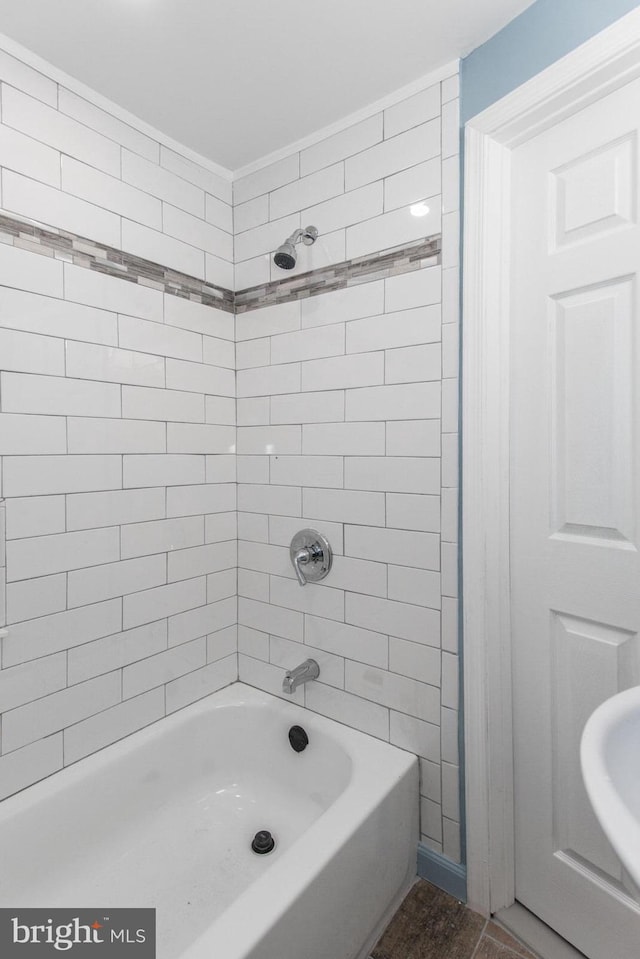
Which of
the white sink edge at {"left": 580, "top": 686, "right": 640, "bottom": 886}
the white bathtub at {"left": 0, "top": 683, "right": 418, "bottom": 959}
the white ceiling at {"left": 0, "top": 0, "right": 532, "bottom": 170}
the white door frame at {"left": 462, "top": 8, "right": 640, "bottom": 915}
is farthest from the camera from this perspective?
the white door frame at {"left": 462, "top": 8, "right": 640, "bottom": 915}

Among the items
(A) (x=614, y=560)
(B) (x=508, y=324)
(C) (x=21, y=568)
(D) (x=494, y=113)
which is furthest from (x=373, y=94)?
(C) (x=21, y=568)

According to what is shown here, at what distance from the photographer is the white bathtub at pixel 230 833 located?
1.15 m

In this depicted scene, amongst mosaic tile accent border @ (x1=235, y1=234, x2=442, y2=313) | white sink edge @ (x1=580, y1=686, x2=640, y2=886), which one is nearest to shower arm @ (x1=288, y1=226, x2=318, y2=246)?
mosaic tile accent border @ (x1=235, y1=234, x2=442, y2=313)

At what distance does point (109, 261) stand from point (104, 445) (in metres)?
0.60

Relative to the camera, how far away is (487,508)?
1.42 m

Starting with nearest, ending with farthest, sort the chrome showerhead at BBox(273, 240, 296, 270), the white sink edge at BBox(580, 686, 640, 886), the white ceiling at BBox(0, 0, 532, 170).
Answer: the white sink edge at BBox(580, 686, 640, 886), the white ceiling at BBox(0, 0, 532, 170), the chrome showerhead at BBox(273, 240, 296, 270)

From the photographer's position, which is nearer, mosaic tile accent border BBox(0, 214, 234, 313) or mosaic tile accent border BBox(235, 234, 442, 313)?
mosaic tile accent border BBox(0, 214, 234, 313)

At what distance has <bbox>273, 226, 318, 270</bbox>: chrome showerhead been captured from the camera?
5.60 feet

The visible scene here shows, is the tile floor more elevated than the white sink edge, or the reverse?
the white sink edge

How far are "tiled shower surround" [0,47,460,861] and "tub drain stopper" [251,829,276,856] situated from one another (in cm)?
41

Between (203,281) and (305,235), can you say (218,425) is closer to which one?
(203,281)

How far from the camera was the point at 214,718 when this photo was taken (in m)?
1.89

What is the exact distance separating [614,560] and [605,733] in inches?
22.7

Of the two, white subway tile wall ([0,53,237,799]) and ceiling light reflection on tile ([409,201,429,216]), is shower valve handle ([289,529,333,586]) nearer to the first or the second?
white subway tile wall ([0,53,237,799])
